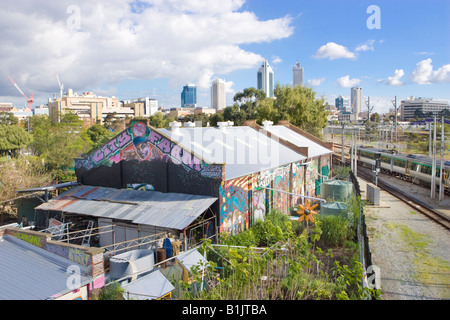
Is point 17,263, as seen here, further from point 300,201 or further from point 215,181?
point 300,201

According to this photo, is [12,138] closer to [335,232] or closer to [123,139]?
[123,139]

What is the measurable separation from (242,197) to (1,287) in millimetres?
11471

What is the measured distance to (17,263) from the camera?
981cm

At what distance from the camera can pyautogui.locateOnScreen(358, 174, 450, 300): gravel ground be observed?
12984mm

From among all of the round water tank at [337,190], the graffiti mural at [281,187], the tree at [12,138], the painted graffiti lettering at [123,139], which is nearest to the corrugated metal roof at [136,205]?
the painted graffiti lettering at [123,139]

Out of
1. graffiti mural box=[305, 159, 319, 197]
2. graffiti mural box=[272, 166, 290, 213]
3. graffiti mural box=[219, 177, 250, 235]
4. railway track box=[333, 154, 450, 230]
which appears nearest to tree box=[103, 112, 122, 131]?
railway track box=[333, 154, 450, 230]

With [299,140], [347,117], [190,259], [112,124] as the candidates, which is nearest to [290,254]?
[190,259]

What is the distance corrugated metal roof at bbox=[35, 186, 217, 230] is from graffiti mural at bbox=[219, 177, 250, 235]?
82 cm

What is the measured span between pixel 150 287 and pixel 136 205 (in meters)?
7.25

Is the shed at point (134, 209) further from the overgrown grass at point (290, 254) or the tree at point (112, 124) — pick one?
the tree at point (112, 124)

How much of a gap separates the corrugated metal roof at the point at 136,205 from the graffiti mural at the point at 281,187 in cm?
698

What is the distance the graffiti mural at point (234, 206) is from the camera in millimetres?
16219

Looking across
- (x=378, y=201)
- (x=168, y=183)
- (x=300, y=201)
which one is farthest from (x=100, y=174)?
(x=378, y=201)

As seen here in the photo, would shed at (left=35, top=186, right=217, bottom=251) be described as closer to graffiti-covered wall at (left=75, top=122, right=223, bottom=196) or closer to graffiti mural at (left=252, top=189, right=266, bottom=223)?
graffiti-covered wall at (left=75, top=122, right=223, bottom=196)
